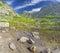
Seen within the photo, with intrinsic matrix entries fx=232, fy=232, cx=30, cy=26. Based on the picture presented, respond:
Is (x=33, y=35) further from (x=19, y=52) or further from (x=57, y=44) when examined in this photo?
(x=19, y=52)

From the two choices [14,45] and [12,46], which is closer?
[12,46]

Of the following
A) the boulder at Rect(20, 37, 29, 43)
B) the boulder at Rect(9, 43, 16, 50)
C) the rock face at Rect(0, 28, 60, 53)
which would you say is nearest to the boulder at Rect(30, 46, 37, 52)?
the rock face at Rect(0, 28, 60, 53)

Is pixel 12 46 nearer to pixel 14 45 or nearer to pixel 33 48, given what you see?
pixel 14 45

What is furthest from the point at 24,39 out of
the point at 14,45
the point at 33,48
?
the point at 14,45

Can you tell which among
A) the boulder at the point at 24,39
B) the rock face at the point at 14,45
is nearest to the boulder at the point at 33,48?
the rock face at the point at 14,45

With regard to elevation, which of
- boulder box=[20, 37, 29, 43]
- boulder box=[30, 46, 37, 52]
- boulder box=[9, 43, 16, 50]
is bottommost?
boulder box=[30, 46, 37, 52]

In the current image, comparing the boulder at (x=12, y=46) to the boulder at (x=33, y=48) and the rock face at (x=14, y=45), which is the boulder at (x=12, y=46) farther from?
the boulder at (x=33, y=48)

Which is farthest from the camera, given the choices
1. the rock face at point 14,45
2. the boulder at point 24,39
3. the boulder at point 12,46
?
the boulder at point 24,39

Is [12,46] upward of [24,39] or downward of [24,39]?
downward

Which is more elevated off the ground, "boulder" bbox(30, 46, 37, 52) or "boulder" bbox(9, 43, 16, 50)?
"boulder" bbox(9, 43, 16, 50)

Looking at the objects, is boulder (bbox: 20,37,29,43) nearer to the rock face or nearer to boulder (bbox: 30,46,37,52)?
the rock face

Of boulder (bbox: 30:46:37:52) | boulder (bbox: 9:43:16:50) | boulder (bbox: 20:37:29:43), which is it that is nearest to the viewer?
boulder (bbox: 9:43:16:50)

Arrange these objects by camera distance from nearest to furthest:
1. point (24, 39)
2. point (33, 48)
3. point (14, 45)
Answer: point (14, 45) < point (33, 48) < point (24, 39)

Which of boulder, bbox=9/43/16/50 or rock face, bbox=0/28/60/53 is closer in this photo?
rock face, bbox=0/28/60/53
